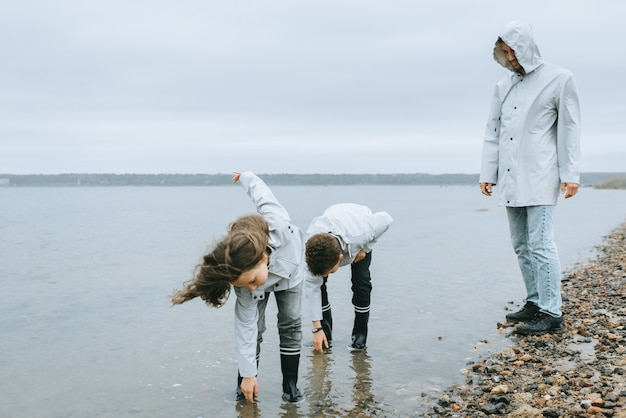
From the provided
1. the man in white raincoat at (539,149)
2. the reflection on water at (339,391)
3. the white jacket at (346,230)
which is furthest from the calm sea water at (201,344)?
the man in white raincoat at (539,149)

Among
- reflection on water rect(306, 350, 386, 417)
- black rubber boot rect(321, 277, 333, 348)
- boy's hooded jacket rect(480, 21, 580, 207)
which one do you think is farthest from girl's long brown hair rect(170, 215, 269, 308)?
boy's hooded jacket rect(480, 21, 580, 207)

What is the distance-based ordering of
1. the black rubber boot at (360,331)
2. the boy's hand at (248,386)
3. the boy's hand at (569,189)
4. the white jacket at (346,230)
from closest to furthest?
the boy's hand at (248,386)
the white jacket at (346,230)
the boy's hand at (569,189)
the black rubber boot at (360,331)

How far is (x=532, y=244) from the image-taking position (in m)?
5.59

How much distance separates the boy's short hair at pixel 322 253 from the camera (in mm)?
4801

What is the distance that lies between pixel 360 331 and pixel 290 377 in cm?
145

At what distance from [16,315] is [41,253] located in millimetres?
8744

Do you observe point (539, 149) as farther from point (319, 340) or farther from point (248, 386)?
point (248, 386)

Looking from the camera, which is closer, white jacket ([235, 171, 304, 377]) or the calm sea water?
white jacket ([235, 171, 304, 377])

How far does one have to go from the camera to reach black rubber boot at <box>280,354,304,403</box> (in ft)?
15.0

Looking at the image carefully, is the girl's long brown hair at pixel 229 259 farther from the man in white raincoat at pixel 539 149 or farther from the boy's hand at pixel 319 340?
the man in white raincoat at pixel 539 149

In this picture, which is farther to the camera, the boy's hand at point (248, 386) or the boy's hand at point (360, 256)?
the boy's hand at point (360, 256)

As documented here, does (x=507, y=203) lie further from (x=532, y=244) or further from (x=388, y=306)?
(x=388, y=306)

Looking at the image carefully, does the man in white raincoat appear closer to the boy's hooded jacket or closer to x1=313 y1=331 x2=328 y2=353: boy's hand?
the boy's hooded jacket

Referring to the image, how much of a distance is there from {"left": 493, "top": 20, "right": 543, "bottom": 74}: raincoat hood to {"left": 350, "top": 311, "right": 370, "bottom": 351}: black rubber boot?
8.90ft
